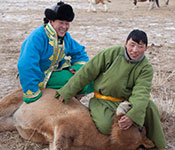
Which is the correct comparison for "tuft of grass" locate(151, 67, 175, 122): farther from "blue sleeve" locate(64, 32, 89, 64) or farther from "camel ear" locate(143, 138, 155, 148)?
"blue sleeve" locate(64, 32, 89, 64)

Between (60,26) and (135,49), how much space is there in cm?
90

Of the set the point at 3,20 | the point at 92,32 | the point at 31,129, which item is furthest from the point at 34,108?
the point at 3,20

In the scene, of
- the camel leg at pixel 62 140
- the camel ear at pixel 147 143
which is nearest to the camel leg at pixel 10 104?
the camel leg at pixel 62 140

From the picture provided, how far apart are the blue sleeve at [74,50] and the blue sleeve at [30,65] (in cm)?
45

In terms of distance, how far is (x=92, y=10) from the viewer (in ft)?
40.8

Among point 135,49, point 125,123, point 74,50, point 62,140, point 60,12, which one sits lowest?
point 62,140

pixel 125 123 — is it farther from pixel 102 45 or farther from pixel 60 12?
pixel 102 45

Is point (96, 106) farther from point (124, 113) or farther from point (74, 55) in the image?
point (74, 55)

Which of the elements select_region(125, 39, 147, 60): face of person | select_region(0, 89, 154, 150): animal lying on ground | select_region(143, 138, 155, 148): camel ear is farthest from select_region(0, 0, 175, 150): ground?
select_region(125, 39, 147, 60): face of person

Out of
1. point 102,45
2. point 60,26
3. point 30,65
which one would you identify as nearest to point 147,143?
point 30,65

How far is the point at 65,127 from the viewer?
2229 mm

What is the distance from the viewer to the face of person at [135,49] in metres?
2.33

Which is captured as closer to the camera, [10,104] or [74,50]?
[10,104]

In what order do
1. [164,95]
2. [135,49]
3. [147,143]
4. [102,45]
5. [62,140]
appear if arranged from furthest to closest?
[102,45]
[164,95]
[147,143]
[135,49]
[62,140]
